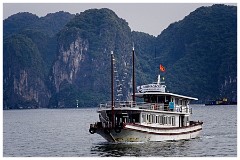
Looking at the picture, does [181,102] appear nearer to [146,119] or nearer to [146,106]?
[146,106]

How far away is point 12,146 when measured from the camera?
4750 centimetres

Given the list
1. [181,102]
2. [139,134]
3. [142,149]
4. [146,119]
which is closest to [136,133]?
[139,134]

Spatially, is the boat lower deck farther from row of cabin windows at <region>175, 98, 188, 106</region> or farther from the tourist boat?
row of cabin windows at <region>175, 98, 188, 106</region>

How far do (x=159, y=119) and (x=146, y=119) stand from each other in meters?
1.46

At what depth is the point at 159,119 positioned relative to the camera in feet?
144

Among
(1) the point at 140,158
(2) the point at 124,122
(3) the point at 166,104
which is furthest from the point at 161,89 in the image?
(1) the point at 140,158

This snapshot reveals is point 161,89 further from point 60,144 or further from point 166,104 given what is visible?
point 60,144

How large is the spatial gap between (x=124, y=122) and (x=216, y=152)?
20.9 feet

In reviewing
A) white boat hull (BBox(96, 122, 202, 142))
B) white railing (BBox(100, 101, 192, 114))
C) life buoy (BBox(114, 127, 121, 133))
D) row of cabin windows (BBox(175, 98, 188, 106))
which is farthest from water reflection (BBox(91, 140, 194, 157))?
row of cabin windows (BBox(175, 98, 188, 106))

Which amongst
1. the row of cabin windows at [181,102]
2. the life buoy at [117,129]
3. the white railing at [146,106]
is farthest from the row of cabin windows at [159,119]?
the life buoy at [117,129]

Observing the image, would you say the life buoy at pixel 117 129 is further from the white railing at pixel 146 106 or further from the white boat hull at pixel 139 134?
the white railing at pixel 146 106

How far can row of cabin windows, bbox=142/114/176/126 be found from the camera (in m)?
42.8

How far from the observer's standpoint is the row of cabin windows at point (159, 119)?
42812mm

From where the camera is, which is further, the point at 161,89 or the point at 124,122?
the point at 161,89
